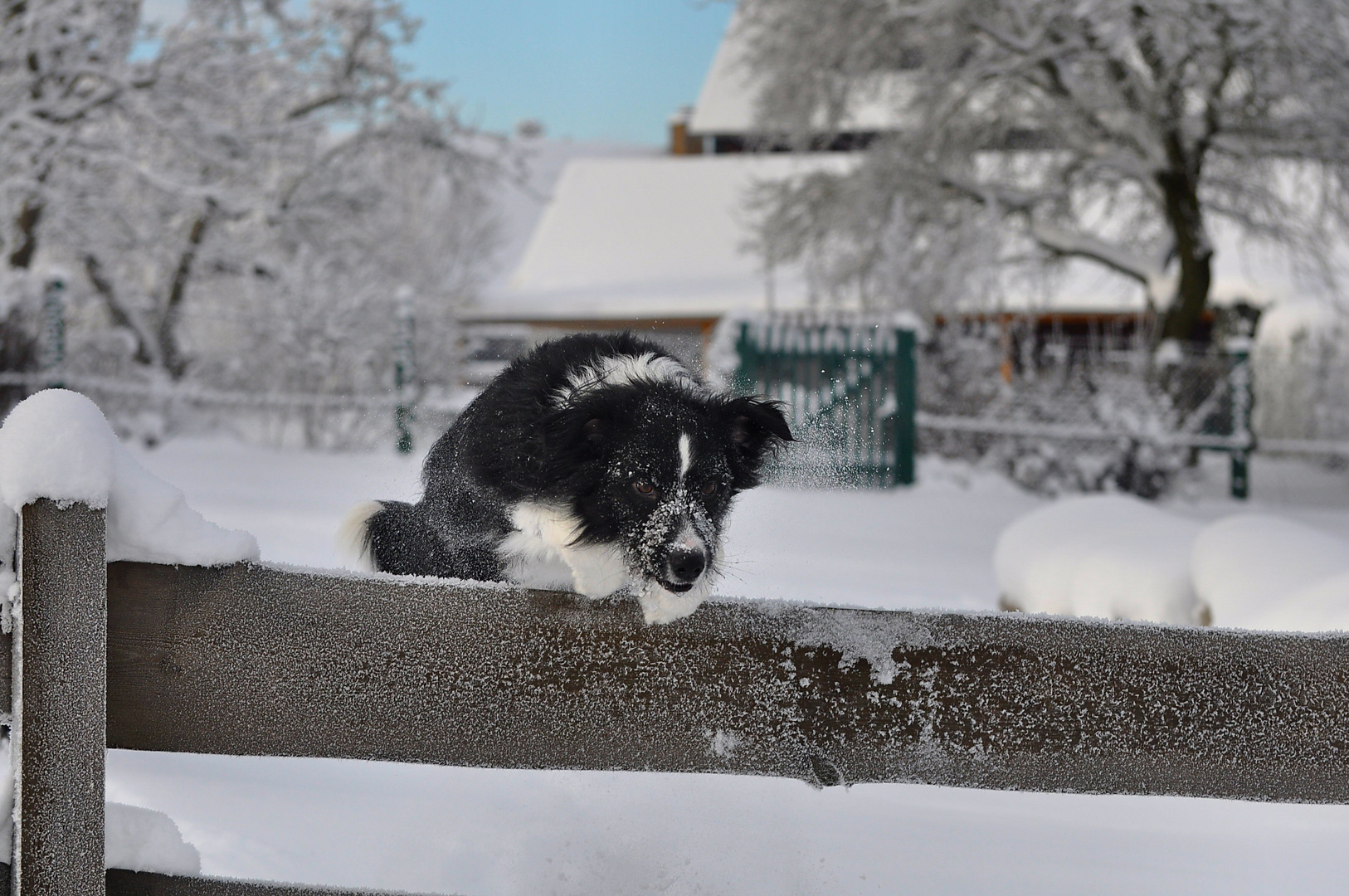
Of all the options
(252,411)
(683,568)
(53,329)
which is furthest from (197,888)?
(252,411)

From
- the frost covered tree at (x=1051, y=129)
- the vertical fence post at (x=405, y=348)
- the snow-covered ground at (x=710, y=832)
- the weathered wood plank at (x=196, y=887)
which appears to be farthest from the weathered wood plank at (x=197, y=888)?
the frost covered tree at (x=1051, y=129)

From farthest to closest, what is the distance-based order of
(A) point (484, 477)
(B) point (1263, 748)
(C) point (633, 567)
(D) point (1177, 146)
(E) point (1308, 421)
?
(E) point (1308, 421) < (D) point (1177, 146) < (A) point (484, 477) < (C) point (633, 567) < (B) point (1263, 748)

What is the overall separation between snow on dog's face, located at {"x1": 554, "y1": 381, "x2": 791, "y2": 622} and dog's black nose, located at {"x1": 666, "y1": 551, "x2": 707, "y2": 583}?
2 cm

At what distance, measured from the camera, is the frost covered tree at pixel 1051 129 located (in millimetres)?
11531

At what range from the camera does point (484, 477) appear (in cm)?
282

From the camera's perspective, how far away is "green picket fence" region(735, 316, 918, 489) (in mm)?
9914

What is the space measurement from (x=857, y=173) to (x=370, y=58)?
251 inches

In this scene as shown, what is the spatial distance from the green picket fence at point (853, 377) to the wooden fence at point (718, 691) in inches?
309

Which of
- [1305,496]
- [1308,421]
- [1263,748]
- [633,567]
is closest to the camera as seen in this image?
[1263,748]

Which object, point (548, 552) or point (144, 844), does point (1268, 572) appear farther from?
point (144, 844)

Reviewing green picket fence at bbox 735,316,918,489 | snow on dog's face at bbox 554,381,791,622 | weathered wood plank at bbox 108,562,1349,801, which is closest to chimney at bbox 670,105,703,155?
green picket fence at bbox 735,316,918,489

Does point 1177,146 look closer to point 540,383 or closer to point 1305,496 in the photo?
point 1305,496

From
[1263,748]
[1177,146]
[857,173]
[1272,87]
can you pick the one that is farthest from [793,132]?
[1263,748]

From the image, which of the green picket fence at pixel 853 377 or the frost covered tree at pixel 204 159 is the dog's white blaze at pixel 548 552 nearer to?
the green picket fence at pixel 853 377
